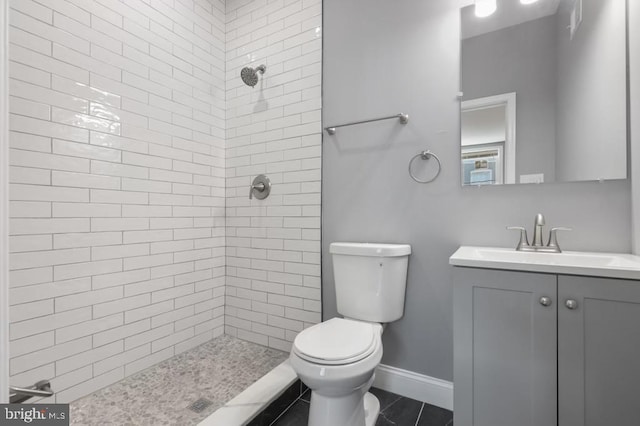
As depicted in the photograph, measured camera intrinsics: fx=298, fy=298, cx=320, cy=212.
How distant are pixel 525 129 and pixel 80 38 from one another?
7.55 ft

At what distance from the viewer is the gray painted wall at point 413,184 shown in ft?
4.78

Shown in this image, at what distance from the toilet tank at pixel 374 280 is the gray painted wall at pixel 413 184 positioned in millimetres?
118

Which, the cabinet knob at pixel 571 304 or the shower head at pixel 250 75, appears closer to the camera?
the cabinet knob at pixel 571 304

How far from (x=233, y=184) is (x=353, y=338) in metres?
1.54

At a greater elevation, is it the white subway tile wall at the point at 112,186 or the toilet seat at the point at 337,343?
the white subway tile wall at the point at 112,186

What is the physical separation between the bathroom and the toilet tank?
13 centimetres

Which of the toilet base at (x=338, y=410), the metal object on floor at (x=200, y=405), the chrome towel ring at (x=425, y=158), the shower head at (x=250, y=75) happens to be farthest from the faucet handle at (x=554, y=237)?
the shower head at (x=250, y=75)

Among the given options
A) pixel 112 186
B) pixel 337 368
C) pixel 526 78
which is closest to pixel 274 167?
pixel 112 186

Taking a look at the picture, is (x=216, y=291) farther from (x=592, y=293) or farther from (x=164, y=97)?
(x=592, y=293)

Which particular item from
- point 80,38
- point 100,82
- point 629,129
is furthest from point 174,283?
point 629,129

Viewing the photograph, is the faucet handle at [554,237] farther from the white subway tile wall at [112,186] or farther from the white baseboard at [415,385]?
the white subway tile wall at [112,186]

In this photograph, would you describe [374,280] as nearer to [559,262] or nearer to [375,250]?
[375,250]

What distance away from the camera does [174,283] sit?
79.4 inches

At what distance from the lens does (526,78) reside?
57.4 inches
